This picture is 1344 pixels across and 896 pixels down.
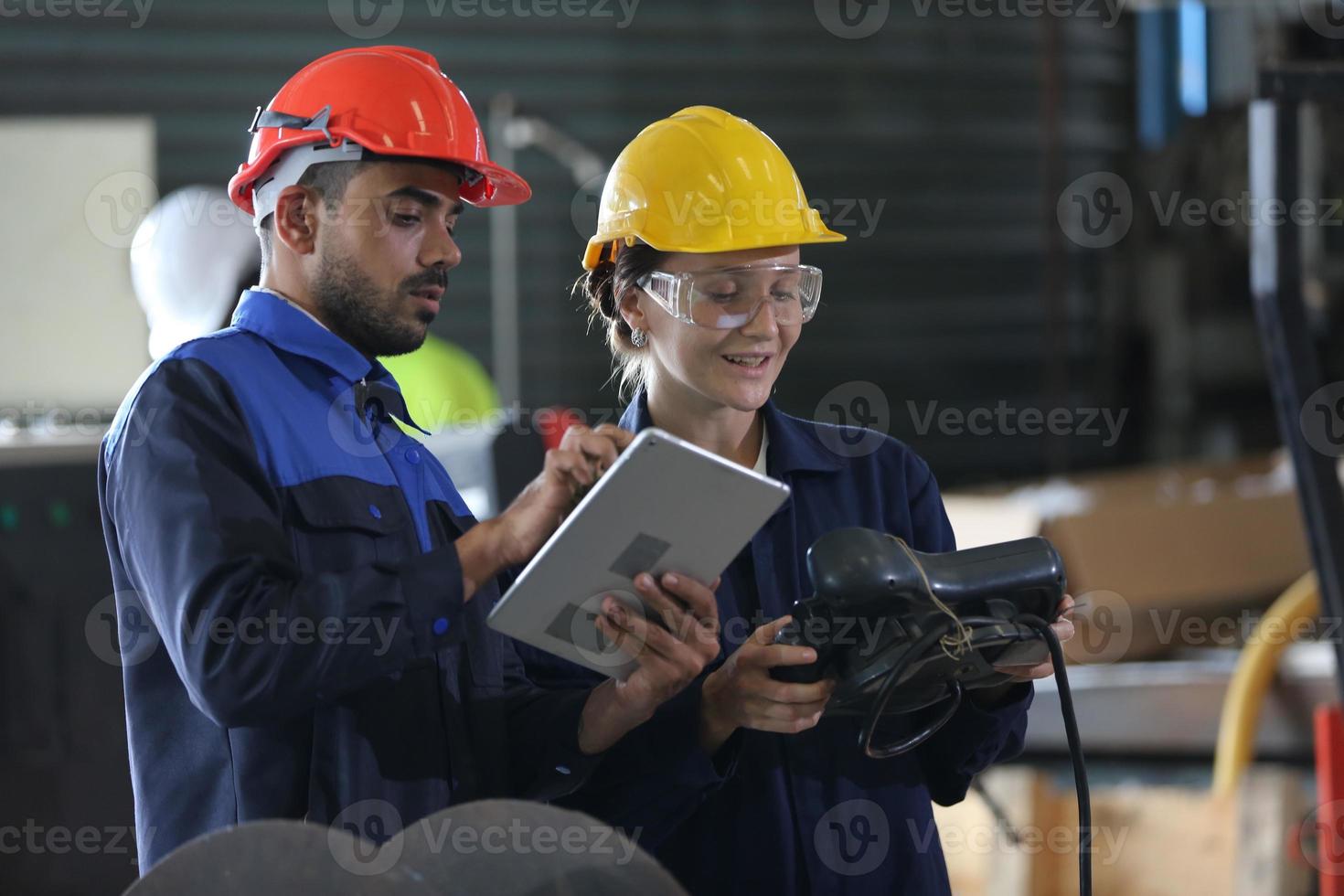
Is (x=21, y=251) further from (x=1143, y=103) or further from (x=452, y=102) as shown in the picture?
(x=1143, y=103)

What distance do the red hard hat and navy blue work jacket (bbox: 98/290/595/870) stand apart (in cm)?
21

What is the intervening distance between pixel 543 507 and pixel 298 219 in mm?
547

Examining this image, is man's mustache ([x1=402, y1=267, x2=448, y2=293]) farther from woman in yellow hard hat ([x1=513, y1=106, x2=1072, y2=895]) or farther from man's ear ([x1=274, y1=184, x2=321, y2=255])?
woman in yellow hard hat ([x1=513, y1=106, x2=1072, y2=895])

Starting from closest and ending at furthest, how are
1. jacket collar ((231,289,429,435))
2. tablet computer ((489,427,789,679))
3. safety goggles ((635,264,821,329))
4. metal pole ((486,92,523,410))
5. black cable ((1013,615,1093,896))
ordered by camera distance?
tablet computer ((489,427,789,679)), black cable ((1013,615,1093,896)), jacket collar ((231,289,429,435)), safety goggles ((635,264,821,329)), metal pole ((486,92,523,410))

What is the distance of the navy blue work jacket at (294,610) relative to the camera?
1.51 meters

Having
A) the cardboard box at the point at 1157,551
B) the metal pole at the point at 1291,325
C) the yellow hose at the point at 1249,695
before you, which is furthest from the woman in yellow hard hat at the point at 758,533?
the cardboard box at the point at 1157,551

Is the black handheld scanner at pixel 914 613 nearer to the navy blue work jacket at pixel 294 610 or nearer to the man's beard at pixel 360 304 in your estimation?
the navy blue work jacket at pixel 294 610

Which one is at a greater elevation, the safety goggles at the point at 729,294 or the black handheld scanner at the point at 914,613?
the safety goggles at the point at 729,294

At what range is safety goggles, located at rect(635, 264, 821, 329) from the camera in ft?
6.53

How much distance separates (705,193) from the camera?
80.0 inches

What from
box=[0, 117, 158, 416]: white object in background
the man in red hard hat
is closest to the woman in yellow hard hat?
the man in red hard hat

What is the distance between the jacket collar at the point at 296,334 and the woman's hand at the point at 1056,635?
858mm

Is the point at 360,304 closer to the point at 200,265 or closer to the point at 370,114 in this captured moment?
the point at 370,114

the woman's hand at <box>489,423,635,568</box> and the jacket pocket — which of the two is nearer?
Result: the woman's hand at <box>489,423,635,568</box>
